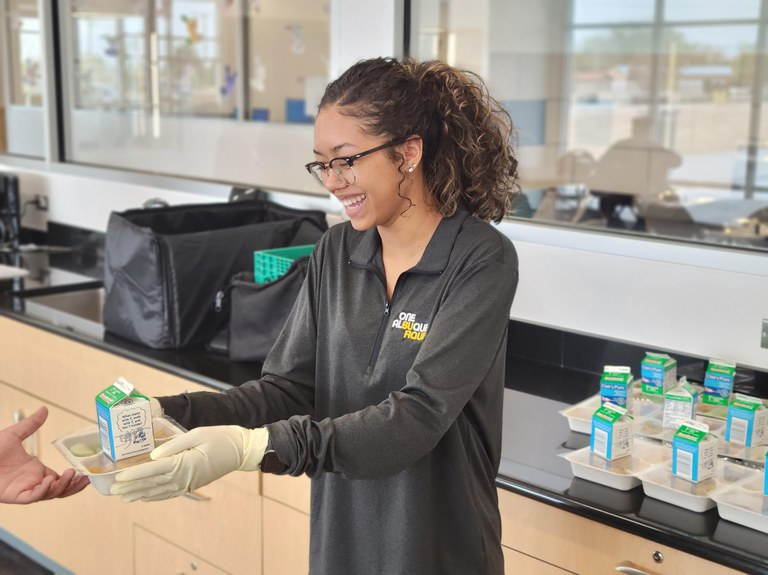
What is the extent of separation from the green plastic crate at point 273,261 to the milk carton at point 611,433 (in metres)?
0.95

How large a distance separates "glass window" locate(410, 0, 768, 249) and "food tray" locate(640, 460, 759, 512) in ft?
9.88

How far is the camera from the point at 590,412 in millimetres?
1747

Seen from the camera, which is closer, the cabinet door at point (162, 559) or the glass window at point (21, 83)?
the cabinet door at point (162, 559)

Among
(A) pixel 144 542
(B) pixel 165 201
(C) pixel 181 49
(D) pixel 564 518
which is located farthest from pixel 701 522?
(C) pixel 181 49

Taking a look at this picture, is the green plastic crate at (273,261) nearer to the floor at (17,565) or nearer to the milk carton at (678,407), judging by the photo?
the milk carton at (678,407)

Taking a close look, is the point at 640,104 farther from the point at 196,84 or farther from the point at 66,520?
the point at 66,520

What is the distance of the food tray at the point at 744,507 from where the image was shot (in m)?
1.33

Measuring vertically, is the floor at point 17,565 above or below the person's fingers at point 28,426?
below

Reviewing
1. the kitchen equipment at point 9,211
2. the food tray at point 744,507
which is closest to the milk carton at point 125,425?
the food tray at point 744,507

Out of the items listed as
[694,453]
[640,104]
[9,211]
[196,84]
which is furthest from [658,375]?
[196,84]

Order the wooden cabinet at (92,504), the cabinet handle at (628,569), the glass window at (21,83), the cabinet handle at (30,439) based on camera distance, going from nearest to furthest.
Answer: the cabinet handle at (628,569) → the wooden cabinet at (92,504) → the cabinet handle at (30,439) → the glass window at (21,83)

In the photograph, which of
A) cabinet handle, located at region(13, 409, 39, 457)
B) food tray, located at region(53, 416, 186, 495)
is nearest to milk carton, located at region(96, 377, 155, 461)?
food tray, located at region(53, 416, 186, 495)

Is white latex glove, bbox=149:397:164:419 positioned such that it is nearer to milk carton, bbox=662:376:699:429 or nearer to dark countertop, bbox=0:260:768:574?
dark countertop, bbox=0:260:768:574

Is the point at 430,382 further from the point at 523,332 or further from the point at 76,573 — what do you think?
the point at 76,573
